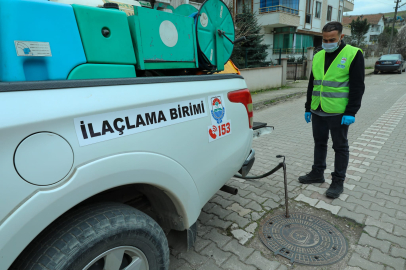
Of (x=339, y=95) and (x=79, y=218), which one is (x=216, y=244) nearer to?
(x=79, y=218)

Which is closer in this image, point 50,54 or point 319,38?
point 50,54

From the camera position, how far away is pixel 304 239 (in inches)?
96.6

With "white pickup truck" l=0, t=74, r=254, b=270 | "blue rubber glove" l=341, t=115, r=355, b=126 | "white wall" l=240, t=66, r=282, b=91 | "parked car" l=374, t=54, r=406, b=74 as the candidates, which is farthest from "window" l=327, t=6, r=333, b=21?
"white pickup truck" l=0, t=74, r=254, b=270

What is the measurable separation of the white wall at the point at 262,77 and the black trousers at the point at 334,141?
787 cm

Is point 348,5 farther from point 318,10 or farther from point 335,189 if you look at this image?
point 335,189

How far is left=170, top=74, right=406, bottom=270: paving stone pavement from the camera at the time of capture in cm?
222

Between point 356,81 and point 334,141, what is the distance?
728mm

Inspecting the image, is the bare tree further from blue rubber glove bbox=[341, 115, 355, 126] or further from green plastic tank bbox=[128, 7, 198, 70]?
green plastic tank bbox=[128, 7, 198, 70]

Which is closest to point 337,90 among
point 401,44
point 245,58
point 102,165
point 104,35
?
point 104,35

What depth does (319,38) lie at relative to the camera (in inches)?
1190

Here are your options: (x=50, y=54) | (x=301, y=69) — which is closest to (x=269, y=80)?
(x=301, y=69)

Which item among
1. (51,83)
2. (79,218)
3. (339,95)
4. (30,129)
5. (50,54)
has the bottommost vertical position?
(79,218)

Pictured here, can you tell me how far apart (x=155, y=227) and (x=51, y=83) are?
94cm

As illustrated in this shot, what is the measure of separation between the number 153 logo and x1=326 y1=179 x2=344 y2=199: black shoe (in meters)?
1.83
